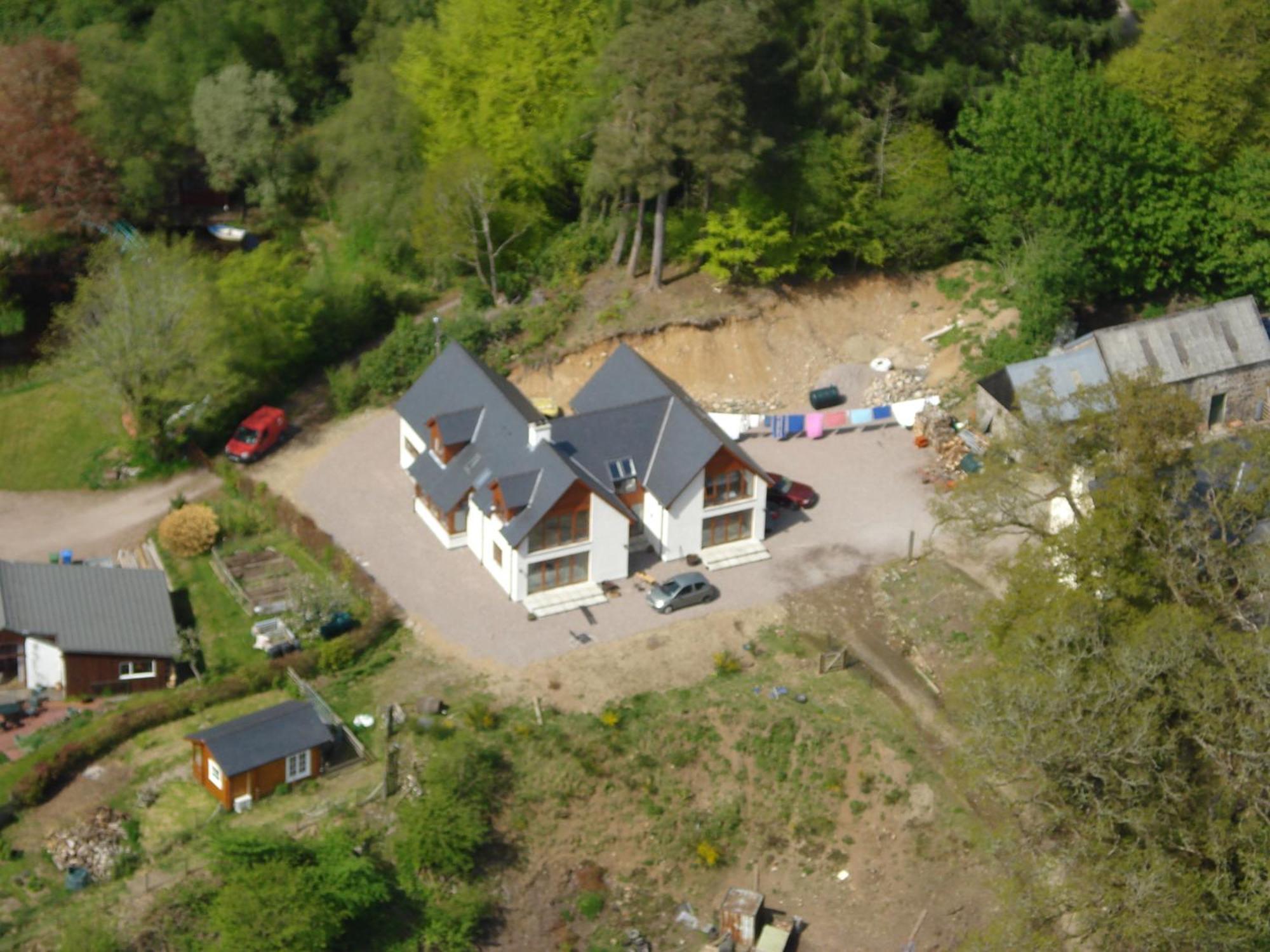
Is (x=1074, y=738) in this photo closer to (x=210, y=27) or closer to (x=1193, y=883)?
(x=1193, y=883)

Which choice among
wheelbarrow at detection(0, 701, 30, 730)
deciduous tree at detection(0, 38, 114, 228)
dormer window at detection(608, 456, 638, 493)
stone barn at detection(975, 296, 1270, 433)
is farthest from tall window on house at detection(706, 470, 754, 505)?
deciduous tree at detection(0, 38, 114, 228)

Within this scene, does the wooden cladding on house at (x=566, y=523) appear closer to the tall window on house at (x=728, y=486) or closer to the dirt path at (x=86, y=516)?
the tall window on house at (x=728, y=486)

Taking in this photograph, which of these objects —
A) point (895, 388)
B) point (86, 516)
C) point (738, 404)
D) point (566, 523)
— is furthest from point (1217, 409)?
point (86, 516)

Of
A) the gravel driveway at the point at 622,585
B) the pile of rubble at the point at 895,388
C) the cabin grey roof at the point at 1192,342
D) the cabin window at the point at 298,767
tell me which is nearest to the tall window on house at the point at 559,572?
the gravel driveway at the point at 622,585

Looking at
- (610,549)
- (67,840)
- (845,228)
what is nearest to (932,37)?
(845,228)

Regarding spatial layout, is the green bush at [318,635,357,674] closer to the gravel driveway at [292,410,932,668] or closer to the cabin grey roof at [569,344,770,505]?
the gravel driveway at [292,410,932,668]
